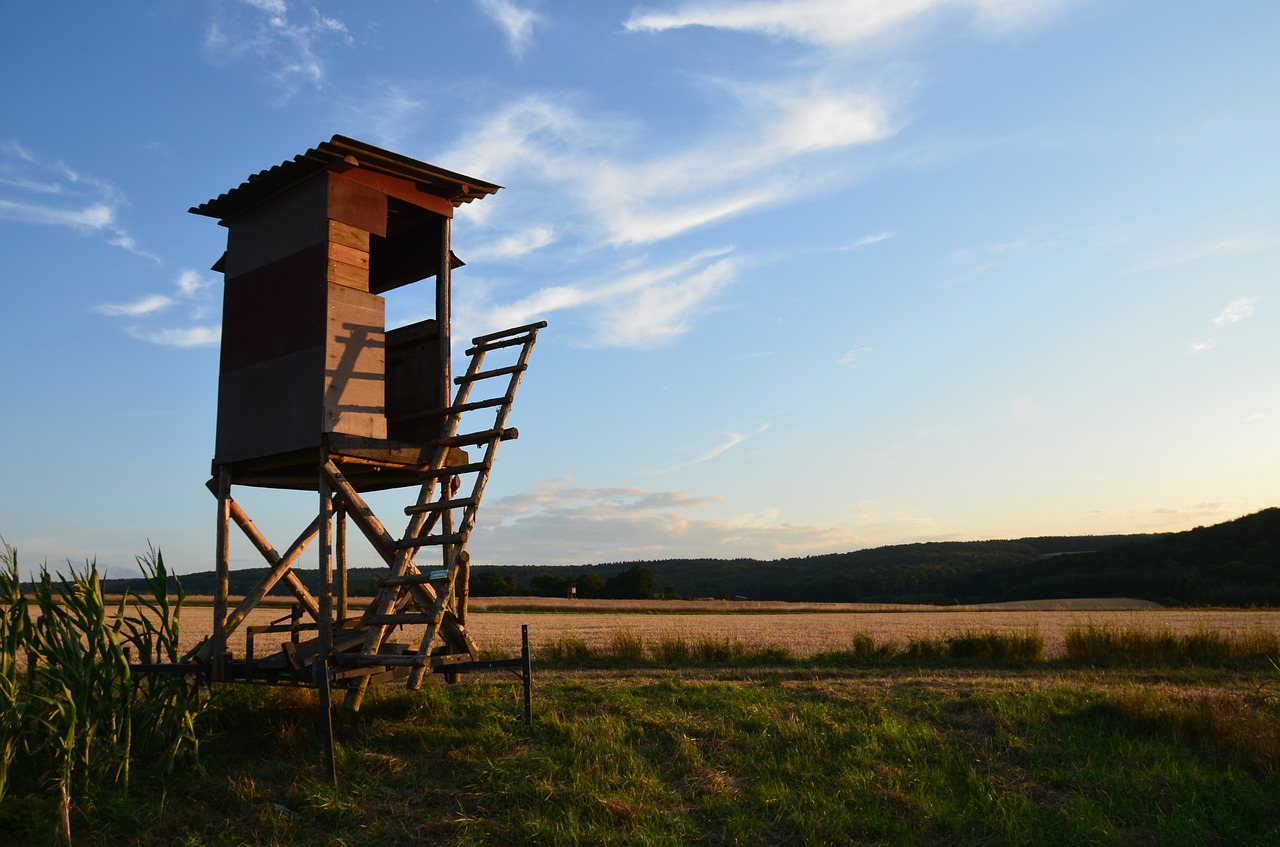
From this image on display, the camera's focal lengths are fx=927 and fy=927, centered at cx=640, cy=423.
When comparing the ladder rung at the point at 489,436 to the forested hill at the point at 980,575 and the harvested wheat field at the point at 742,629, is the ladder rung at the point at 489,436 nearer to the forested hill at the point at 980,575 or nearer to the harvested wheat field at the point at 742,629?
the harvested wheat field at the point at 742,629

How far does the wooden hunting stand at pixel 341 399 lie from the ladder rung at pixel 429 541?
0.03m

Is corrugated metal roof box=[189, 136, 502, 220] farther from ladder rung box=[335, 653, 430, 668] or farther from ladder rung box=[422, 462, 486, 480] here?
ladder rung box=[335, 653, 430, 668]

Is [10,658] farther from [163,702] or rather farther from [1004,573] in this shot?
[1004,573]

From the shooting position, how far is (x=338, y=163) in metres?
11.7

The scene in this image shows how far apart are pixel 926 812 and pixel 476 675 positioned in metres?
8.57

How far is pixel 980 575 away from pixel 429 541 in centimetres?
9635

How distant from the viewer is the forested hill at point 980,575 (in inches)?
2803

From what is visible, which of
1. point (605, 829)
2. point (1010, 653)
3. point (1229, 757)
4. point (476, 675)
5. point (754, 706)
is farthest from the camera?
point (1010, 653)

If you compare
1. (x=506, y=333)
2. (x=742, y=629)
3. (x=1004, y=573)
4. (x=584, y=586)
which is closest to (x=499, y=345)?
(x=506, y=333)

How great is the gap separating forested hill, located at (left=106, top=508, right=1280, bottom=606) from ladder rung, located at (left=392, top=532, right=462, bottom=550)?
51.3 metres

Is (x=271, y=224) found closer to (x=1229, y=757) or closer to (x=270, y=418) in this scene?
(x=270, y=418)

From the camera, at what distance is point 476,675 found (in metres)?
15.5

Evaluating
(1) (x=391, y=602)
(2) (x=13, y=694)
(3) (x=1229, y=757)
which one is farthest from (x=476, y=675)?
(3) (x=1229, y=757)

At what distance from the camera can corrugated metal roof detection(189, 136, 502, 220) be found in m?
11.7
